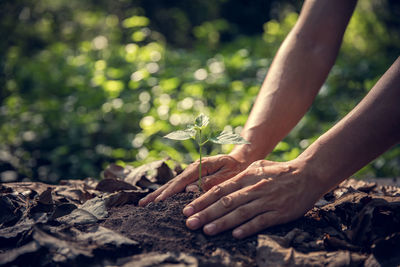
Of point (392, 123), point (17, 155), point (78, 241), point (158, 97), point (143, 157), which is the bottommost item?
point (17, 155)

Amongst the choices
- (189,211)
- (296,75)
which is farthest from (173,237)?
(296,75)

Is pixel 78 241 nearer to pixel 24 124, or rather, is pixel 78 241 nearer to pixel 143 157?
pixel 143 157

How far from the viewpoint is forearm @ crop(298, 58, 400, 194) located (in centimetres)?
149

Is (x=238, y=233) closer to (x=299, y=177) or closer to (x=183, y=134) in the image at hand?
(x=299, y=177)

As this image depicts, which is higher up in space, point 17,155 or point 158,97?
point 158,97

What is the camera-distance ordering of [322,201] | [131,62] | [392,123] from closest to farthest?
[392,123] → [322,201] → [131,62]

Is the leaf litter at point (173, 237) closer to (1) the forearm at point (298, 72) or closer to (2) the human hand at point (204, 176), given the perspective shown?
(2) the human hand at point (204, 176)

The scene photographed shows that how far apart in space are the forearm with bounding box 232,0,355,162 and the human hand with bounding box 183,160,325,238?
520 millimetres

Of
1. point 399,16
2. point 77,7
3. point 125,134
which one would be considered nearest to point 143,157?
point 125,134

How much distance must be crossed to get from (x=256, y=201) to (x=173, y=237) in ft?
Answer: 1.28

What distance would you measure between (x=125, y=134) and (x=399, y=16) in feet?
19.6

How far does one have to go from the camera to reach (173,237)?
60.7 inches

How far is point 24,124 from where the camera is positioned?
406 cm

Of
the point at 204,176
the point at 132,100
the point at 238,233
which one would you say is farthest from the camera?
the point at 132,100
